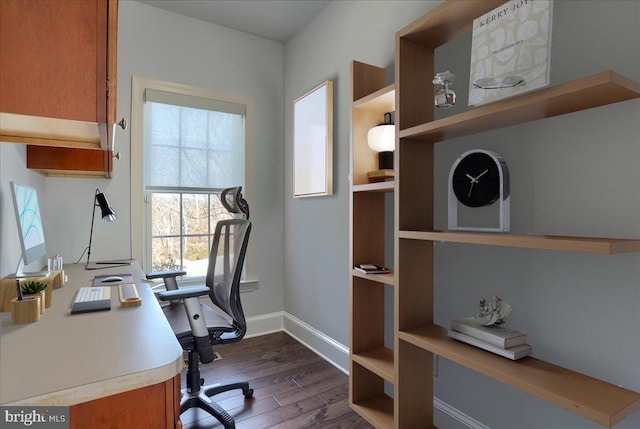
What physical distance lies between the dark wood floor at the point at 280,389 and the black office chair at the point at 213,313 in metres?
0.11

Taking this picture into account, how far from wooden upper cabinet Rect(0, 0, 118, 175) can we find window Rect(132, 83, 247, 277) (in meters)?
1.99

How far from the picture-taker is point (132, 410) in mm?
792

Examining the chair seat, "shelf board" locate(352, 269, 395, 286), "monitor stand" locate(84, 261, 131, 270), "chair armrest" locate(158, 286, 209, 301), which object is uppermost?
"shelf board" locate(352, 269, 395, 286)

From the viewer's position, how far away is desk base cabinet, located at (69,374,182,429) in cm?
75

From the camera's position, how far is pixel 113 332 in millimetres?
Answer: 1022

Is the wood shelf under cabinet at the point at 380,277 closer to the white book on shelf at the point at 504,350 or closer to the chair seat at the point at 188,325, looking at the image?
the white book on shelf at the point at 504,350

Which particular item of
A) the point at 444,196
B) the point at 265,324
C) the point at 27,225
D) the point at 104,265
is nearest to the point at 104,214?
the point at 104,265

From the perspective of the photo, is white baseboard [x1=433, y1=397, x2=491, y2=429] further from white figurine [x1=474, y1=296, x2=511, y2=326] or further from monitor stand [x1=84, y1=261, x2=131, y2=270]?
monitor stand [x1=84, y1=261, x2=131, y2=270]

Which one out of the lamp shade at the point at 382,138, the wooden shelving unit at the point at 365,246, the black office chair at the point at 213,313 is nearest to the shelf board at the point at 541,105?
the lamp shade at the point at 382,138

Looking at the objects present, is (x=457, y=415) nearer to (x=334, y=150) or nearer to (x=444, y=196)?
(x=444, y=196)

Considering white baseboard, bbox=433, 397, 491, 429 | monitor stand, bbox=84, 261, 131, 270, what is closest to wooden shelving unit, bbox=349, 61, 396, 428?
white baseboard, bbox=433, 397, 491, 429

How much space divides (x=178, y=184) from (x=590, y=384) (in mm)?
2869

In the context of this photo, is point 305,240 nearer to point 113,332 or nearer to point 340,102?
point 340,102

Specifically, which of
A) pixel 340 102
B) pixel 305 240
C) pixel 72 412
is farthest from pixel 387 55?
pixel 72 412
